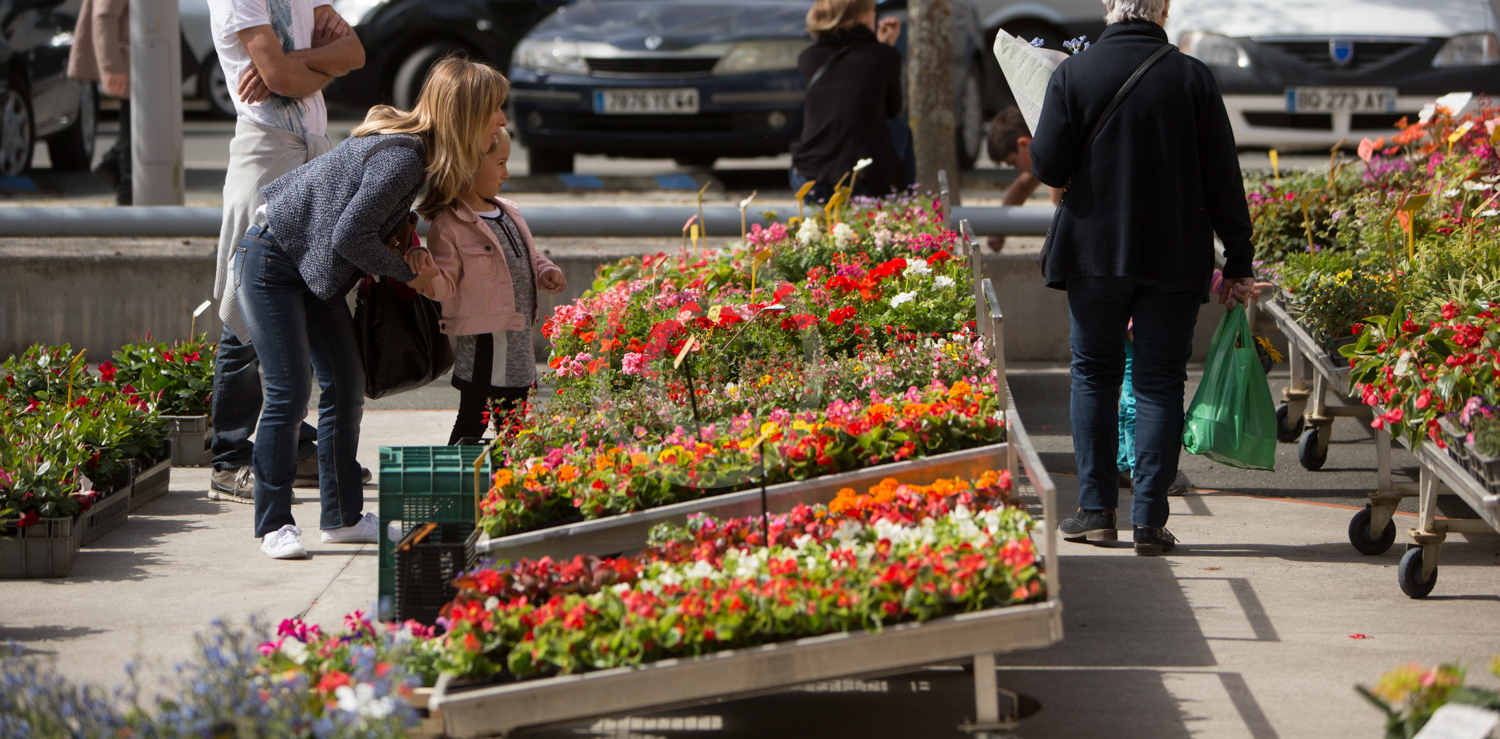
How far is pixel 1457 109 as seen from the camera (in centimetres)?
561

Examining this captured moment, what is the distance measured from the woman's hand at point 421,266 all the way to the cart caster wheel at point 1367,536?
9.55 feet

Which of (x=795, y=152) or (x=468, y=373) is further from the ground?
(x=795, y=152)

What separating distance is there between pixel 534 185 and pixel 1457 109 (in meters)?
6.41

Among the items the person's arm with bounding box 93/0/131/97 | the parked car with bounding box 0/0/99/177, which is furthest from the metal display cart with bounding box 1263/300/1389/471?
the parked car with bounding box 0/0/99/177

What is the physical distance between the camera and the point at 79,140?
1094 centimetres

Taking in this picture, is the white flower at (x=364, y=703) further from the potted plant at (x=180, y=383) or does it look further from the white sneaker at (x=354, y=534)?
the potted plant at (x=180, y=383)

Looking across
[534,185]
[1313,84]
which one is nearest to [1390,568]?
[1313,84]

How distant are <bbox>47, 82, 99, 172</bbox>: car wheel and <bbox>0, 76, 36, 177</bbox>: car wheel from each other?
0.35 metres

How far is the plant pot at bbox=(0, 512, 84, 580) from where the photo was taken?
4285mm

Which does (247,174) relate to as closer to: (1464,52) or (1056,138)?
(1056,138)

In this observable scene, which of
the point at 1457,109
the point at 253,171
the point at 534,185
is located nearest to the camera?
the point at 253,171

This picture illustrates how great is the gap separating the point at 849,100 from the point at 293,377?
2.98 meters

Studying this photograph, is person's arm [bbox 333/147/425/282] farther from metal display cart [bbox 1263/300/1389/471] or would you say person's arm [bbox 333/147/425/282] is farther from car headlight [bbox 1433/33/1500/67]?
car headlight [bbox 1433/33/1500/67]

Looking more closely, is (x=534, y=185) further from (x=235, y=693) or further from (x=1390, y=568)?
(x=235, y=693)
